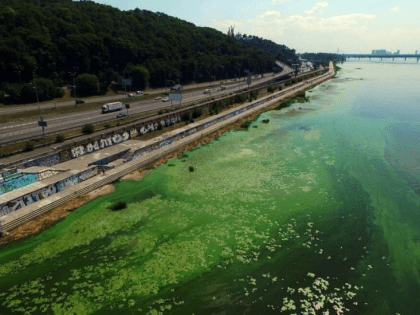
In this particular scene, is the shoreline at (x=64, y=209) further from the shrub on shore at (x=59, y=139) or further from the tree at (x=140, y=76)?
the tree at (x=140, y=76)

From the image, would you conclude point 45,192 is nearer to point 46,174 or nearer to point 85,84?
point 46,174

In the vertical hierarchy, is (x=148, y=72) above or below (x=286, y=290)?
above

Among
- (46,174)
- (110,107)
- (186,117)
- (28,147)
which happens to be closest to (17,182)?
(46,174)

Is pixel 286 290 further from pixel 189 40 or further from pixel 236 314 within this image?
pixel 189 40

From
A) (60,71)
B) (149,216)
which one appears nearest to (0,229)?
(149,216)

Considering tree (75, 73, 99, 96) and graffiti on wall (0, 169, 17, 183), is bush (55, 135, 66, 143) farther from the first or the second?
tree (75, 73, 99, 96)

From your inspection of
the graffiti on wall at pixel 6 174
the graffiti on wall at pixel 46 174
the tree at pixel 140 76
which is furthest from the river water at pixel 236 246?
the tree at pixel 140 76
